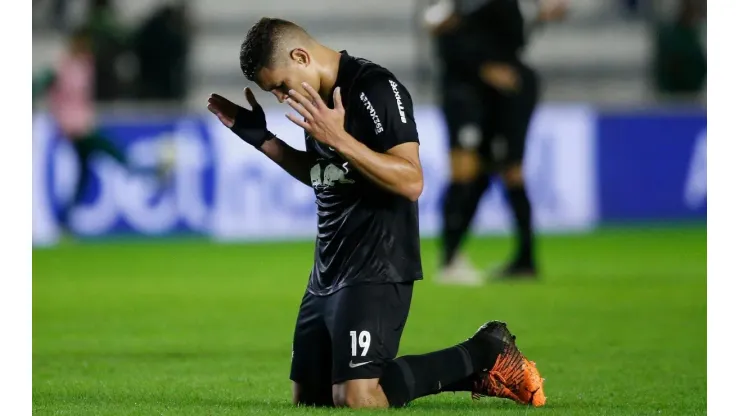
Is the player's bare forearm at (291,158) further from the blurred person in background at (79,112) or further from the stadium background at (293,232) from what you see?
the blurred person in background at (79,112)

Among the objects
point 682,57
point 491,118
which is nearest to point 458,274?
point 491,118

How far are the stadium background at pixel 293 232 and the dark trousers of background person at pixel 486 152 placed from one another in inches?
16.3

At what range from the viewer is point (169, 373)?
6.34 meters

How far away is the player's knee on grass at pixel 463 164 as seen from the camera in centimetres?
1062

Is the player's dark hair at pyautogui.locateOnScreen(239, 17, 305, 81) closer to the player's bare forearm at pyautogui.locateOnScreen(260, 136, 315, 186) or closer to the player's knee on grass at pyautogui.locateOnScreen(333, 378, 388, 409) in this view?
the player's bare forearm at pyautogui.locateOnScreen(260, 136, 315, 186)

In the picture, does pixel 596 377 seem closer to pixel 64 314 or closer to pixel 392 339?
pixel 392 339

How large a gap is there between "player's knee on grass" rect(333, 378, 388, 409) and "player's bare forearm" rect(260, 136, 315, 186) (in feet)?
2.73

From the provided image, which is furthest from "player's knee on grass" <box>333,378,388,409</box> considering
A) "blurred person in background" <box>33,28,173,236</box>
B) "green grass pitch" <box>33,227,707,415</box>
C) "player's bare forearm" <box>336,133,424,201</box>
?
"blurred person in background" <box>33,28,173,236</box>

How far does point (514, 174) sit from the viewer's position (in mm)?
10547

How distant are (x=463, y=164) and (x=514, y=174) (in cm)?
38

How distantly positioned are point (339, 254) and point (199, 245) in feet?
29.2

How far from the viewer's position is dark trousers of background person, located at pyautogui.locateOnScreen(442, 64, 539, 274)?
1050 centimetres

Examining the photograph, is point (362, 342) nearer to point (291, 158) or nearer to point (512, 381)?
point (512, 381)

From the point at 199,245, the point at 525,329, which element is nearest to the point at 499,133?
the point at 525,329
